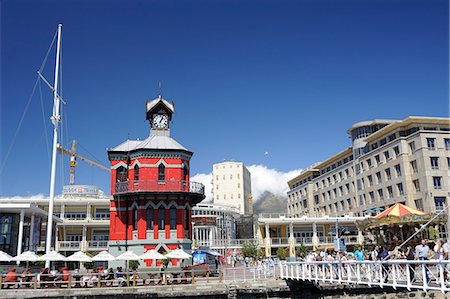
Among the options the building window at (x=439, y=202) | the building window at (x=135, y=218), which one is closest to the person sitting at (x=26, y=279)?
the building window at (x=135, y=218)

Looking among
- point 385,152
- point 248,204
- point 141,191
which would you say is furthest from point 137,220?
point 248,204

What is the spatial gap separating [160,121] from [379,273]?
28430 millimetres

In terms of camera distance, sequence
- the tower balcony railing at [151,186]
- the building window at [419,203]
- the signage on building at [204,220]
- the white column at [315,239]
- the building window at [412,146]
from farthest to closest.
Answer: the signage on building at [204,220] → the white column at [315,239] → the building window at [412,146] → the building window at [419,203] → the tower balcony railing at [151,186]

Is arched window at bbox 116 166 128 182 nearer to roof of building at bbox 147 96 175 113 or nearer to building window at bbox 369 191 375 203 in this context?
roof of building at bbox 147 96 175 113

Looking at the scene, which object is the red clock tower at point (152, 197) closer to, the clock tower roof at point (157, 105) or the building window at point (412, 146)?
the clock tower roof at point (157, 105)

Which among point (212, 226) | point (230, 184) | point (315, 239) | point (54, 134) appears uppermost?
point (230, 184)

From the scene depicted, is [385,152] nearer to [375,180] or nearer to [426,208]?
[375,180]

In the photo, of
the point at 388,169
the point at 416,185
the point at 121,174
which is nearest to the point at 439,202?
the point at 416,185

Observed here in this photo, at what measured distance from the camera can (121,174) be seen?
38.4 meters

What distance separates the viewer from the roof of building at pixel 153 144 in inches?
1491

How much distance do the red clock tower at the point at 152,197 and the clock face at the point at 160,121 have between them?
111 inches

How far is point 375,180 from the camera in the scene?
6000 cm

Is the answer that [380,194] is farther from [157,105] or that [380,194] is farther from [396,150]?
[157,105]

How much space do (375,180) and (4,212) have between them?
47257 millimetres
